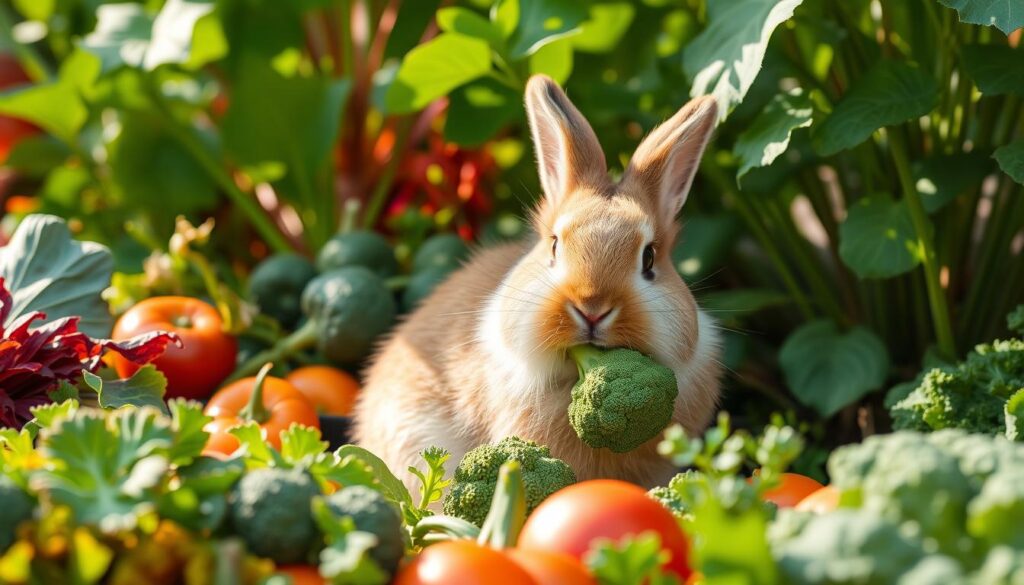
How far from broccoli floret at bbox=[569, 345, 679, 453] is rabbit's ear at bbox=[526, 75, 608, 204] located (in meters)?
0.39

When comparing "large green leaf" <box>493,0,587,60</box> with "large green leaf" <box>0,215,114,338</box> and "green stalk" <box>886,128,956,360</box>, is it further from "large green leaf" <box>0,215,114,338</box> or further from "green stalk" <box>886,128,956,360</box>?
"large green leaf" <box>0,215,114,338</box>

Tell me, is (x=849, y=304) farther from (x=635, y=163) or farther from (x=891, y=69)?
(x=635, y=163)

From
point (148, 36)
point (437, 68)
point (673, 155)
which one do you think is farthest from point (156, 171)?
point (673, 155)

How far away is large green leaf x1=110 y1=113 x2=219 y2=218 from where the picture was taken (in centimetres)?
318

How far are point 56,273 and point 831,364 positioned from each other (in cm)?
164

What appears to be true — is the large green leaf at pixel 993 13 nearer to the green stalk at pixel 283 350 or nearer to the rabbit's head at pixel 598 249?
the rabbit's head at pixel 598 249

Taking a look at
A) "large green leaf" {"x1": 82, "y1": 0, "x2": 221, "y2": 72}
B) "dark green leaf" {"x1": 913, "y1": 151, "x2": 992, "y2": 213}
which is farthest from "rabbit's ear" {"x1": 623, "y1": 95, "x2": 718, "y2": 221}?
"large green leaf" {"x1": 82, "y1": 0, "x2": 221, "y2": 72}

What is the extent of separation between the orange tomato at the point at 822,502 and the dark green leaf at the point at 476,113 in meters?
1.44

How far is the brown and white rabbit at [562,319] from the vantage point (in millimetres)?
1806

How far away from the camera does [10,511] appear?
125 cm

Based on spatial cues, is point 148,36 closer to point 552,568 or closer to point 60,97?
point 60,97

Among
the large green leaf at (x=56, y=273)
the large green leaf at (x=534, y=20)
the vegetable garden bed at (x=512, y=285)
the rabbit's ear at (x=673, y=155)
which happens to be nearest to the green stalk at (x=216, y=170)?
the vegetable garden bed at (x=512, y=285)

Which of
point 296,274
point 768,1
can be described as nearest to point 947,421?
point 768,1

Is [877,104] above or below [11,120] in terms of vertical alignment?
above
